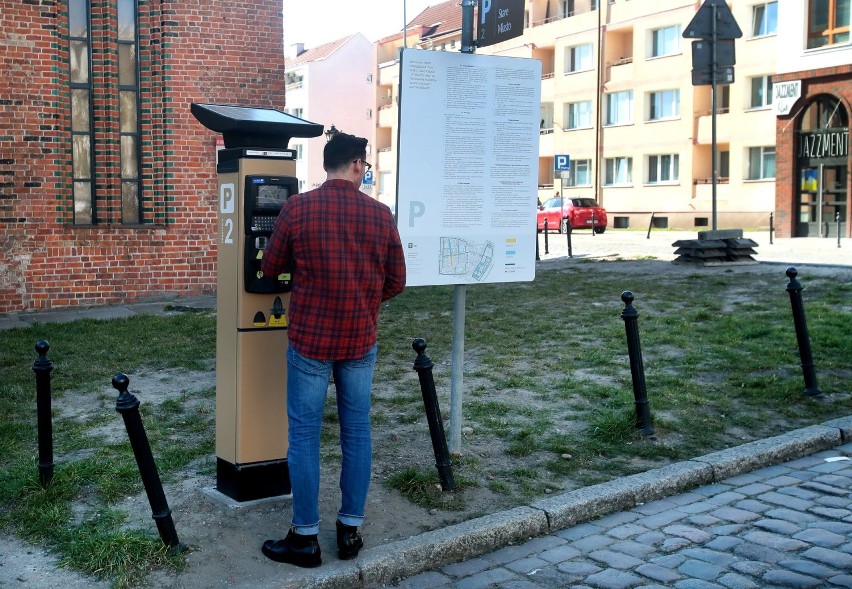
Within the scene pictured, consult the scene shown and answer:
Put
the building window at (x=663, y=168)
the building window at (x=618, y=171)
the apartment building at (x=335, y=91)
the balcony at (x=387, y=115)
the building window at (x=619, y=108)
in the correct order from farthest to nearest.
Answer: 1. the apartment building at (x=335, y=91)
2. the balcony at (x=387, y=115)
3. the building window at (x=618, y=171)
4. the building window at (x=619, y=108)
5. the building window at (x=663, y=168)

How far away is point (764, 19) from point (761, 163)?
5839mm

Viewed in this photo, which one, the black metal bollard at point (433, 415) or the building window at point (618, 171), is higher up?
the building window at point (618, 171)

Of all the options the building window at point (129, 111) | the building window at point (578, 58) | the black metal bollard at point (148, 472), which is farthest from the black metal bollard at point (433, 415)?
the building window at point (578, 58)

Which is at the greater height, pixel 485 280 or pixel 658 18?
pixel 658 18

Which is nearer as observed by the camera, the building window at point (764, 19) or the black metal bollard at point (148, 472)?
the black metal bollard at point (148, 472)

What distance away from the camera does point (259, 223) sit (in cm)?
509

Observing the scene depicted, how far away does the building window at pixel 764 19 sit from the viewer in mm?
39188

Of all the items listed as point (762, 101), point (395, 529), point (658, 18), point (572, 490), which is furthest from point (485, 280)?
point (658, 18)

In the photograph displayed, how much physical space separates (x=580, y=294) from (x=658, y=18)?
33538mm

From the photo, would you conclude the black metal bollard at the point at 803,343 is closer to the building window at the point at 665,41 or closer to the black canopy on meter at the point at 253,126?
the black canopy on meter at the point at 253,126

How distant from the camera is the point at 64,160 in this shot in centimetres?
1334

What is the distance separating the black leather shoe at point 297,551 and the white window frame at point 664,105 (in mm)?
42449

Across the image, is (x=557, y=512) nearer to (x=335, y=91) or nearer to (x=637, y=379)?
(x=637, y=379)

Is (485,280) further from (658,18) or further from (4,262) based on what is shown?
(658,18)
